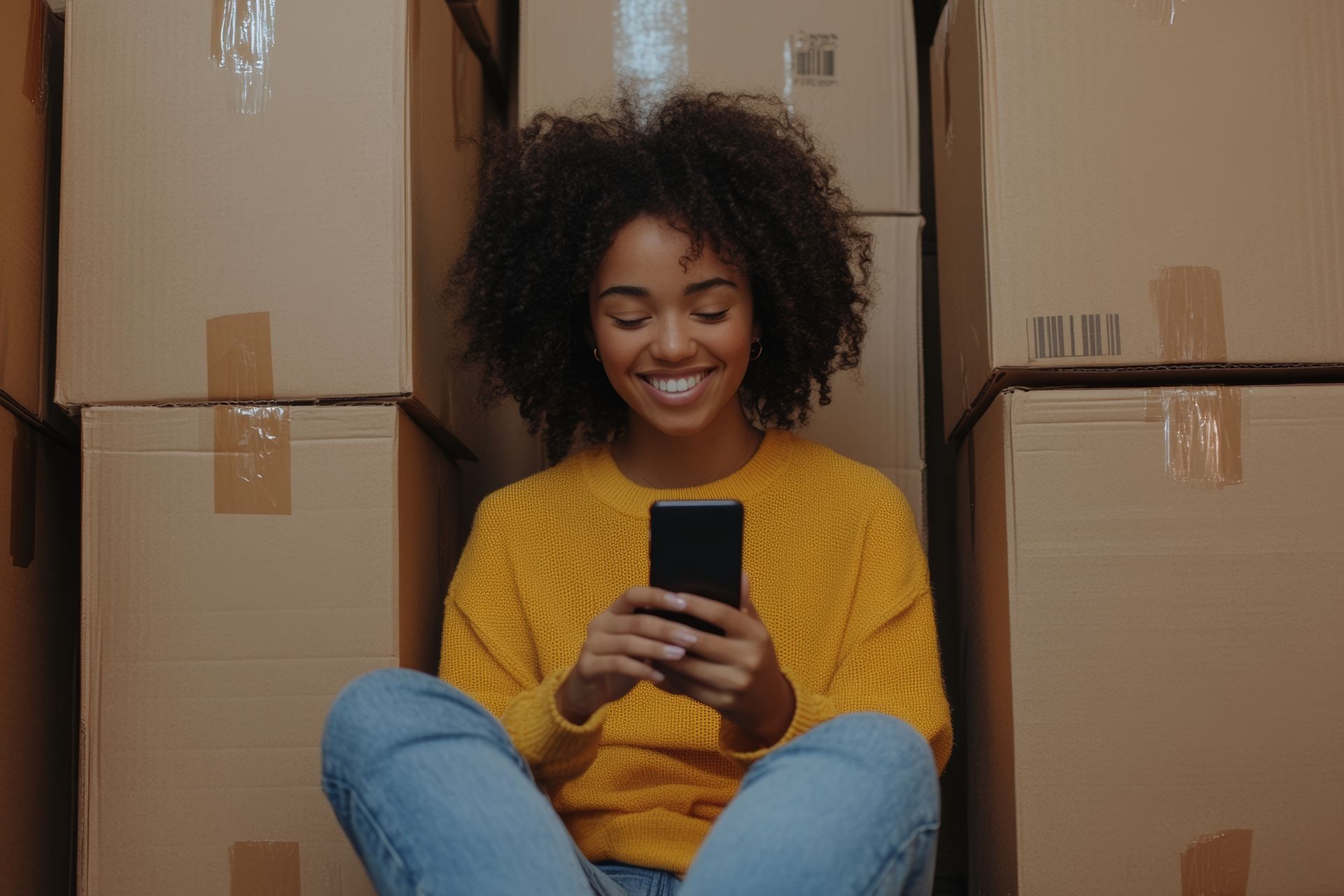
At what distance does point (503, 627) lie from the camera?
105 cm

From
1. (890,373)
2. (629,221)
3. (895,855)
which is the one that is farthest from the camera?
(890,373)

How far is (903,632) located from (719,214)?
14.3 inches

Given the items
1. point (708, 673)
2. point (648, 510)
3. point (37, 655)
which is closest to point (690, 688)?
point (708, 673)

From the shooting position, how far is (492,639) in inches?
40.6

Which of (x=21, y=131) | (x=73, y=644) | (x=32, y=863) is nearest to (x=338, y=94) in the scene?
(x=21, y=131)

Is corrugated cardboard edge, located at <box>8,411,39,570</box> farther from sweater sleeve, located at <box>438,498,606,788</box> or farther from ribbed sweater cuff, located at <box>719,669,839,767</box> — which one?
ribbed sweater cuff, located at <box>719,669,839,767</box>

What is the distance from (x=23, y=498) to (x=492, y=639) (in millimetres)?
406

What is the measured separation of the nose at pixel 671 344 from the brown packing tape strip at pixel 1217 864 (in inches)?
20.5

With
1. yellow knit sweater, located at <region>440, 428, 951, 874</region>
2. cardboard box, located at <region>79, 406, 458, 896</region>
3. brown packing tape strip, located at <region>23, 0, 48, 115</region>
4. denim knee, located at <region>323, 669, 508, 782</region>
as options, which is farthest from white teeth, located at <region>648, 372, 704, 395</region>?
brown packing tape strip, located at <region>23, 0, 48, 115</region>

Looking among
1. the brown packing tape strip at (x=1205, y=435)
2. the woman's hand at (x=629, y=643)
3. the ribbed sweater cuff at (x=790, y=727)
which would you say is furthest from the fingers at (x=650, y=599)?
the brown packing tape strip at (x=1205, y=435)

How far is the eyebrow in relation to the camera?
1021 mm

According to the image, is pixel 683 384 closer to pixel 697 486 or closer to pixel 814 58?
pixel 697 486

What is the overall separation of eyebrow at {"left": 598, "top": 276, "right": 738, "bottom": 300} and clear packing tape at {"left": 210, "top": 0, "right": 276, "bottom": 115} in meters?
0.32

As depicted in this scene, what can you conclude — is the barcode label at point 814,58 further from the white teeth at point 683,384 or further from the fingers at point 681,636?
the fingers at point 681,636
